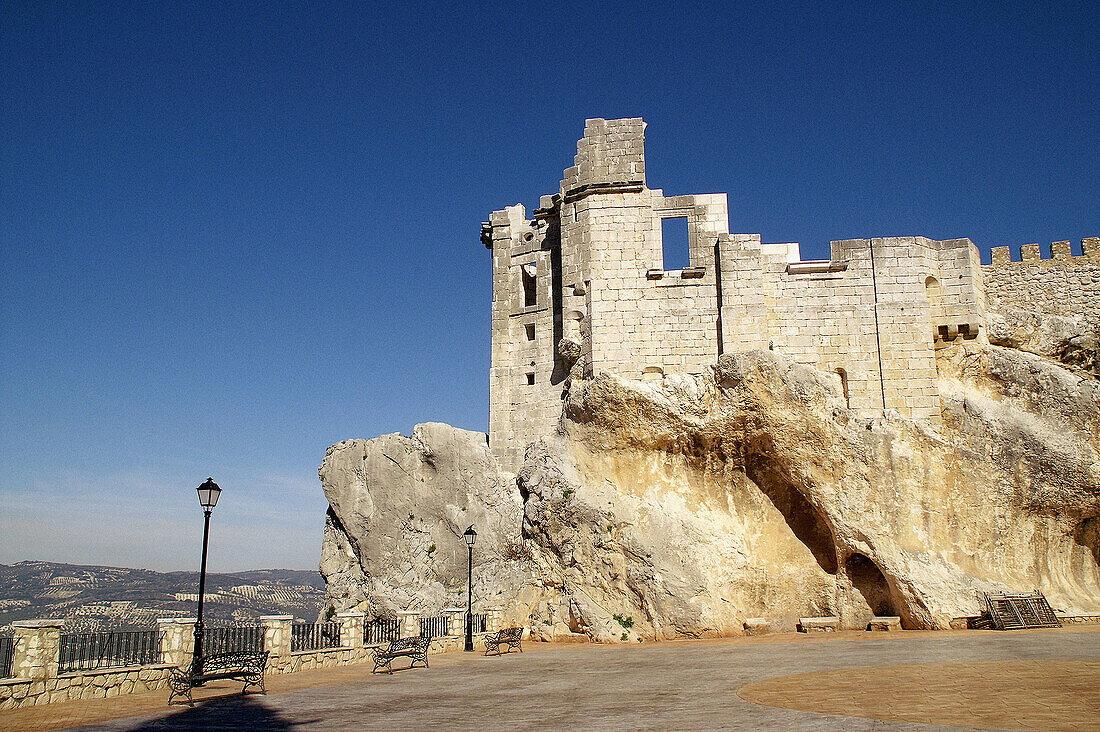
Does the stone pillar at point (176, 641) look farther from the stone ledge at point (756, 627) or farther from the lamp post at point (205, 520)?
the stone ledge at point (756, 627)

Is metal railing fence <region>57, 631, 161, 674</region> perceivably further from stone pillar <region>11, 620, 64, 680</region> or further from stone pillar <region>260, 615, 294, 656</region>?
stone pillar <region>260, 615, 294, 656</region>

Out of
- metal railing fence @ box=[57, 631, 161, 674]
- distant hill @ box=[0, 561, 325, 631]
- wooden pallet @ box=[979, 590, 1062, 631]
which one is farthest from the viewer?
distant hill @ box=[0, 561, 325, 631]

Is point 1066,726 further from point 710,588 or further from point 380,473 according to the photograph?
point 380,473

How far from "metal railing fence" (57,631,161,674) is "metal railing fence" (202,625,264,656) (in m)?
1.12

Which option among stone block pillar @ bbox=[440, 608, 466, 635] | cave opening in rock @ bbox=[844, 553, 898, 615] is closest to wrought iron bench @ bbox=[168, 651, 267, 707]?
stone block pillar @ bbox=[440, 608, 466, 635]

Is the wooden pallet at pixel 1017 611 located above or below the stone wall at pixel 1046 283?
below

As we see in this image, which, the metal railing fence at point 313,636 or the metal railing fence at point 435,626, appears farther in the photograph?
the metal railing fence at point 435,626

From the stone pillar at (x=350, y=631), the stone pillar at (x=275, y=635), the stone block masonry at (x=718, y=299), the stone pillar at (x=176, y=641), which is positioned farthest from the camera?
the stone block masonry at (x=718, y=299)

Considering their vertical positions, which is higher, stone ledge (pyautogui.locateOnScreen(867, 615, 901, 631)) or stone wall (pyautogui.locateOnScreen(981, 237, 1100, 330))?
stone wall (pyautogui.locateOnScreen(981, 237, 1100, 330))

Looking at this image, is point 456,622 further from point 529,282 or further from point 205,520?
point 529,282

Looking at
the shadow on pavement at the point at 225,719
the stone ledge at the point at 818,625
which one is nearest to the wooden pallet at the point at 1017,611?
the stone ledge at the point at 818,625

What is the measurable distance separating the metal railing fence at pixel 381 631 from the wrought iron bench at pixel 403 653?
159cm

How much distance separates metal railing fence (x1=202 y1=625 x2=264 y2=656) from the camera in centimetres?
1470

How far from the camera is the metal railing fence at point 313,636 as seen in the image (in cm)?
A: 1611
